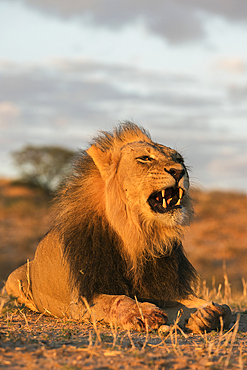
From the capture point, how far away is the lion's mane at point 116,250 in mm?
4715

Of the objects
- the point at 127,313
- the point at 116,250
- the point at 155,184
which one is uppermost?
the point at 155,184

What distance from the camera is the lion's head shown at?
14.8 ft

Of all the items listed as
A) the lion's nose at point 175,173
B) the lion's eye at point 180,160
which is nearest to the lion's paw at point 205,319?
the lion's nose at point 175,173

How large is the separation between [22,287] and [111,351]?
303 cm

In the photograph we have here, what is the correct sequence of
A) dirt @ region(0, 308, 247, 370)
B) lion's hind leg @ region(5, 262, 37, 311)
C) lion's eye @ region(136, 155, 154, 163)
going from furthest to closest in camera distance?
lion's hind leg @ region(5, 262, 37, 311) < lion's eye @ region(136, 155, 154, 163) < dirt @ region(0, 308, 247, 370)

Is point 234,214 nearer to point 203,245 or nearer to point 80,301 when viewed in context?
point 203,245

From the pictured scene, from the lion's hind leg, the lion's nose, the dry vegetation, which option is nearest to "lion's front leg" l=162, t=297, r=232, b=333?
the dry vegetation

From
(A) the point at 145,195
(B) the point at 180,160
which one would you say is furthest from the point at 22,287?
(B) the point at 180,160

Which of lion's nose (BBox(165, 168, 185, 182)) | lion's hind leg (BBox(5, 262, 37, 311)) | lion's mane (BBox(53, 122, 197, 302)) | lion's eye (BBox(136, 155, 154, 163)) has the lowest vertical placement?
lion's hind leg (BBox(5, 262, 37, 311))

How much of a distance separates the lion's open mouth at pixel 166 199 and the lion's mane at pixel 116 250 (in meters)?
0.17

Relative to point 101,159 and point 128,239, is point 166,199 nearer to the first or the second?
point 128,239

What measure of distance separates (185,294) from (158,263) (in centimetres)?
47

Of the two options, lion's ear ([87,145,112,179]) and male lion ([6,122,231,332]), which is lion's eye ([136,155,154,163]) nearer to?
male lion ([6,122,231,332])

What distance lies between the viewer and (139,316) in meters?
4.22
